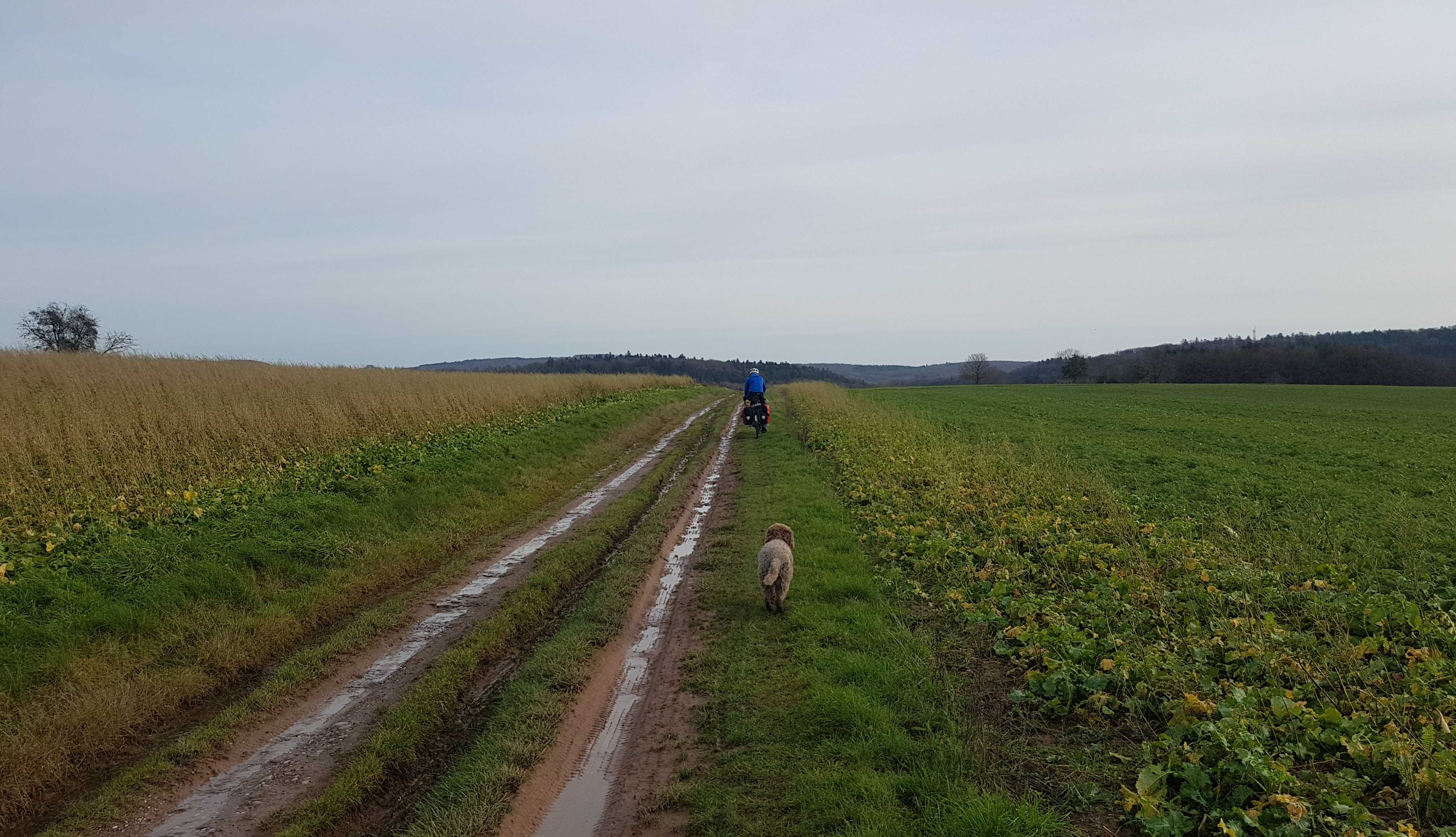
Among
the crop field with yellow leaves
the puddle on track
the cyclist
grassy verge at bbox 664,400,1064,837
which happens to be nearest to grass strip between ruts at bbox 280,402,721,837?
the puddle on track

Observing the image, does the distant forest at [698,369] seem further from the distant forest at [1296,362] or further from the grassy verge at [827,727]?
the grassy verge at [827,727]

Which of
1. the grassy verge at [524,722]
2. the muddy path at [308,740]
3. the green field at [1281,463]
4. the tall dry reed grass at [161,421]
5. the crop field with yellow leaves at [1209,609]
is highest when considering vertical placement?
the tall dry reed grass at [161,421]

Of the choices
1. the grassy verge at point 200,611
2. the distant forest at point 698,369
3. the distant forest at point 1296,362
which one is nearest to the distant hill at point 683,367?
the distant forest at point 698,369

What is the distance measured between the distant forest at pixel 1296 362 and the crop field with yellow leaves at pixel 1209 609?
268 feet

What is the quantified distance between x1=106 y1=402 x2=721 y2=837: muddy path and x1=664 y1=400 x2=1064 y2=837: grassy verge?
2.31 m

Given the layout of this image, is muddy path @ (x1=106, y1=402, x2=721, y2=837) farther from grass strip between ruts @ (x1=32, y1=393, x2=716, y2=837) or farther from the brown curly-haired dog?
the brown curly-haired dog

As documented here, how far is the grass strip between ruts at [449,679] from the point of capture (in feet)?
13.5

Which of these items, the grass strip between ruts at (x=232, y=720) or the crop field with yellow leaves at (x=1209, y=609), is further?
the grass strip between ruts at (x=232, y=720)

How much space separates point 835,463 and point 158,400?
41.3 ft

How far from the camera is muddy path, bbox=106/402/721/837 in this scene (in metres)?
4.06

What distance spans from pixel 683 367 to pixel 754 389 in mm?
106296

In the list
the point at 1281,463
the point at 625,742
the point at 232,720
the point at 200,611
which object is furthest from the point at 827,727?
the point at 1281,463

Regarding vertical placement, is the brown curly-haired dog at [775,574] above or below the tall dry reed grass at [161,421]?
below

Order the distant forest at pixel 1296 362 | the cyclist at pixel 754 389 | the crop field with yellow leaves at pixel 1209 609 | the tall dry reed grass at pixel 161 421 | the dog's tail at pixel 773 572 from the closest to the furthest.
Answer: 1. the crop field with yellow leaves at pixel 1209 609
2. the dog's tail at pixel 773 572
3. the tall dry reed grass at pixel 161 421
4. the cyclist at pixel 754 389
5. the distant forest at pixel 1296 362
